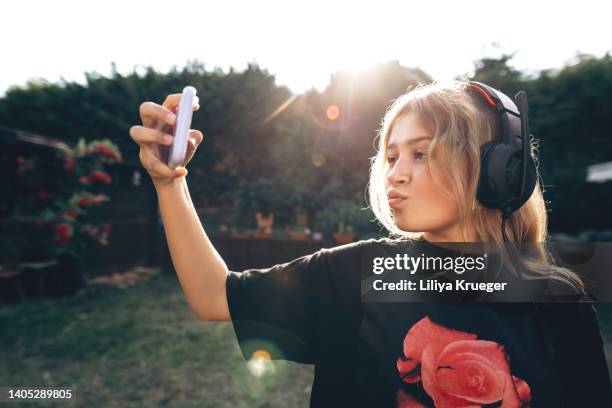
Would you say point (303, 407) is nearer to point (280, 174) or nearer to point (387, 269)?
point (387, 269)

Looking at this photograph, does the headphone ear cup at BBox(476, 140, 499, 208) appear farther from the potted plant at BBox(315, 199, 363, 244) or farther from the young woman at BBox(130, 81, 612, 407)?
the potted plant at BBox(315, 199, 363, 244)

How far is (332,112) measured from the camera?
1491 centimetres

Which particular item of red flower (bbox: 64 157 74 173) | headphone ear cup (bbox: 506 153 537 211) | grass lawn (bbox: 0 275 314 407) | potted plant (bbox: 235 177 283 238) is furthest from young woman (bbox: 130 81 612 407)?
potted plant (bbox: 235 177 283 238)

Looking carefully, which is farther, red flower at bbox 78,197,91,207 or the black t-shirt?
red flower at bbox 78,197,91,207

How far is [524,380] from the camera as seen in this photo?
1.12 meters

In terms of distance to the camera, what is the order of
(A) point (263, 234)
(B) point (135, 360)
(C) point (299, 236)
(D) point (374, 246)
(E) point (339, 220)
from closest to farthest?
(D) point (374, 246), (B) point (135, 360), (C) point (299, 236), (A) point (263, 234), (E) point (339, 220)

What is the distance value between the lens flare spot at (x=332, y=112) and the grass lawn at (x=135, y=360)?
9.49 metres

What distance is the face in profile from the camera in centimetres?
121

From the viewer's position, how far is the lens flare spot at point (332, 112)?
14.8 m

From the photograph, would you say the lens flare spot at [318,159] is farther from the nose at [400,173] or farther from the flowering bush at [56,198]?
the nose at [400,173]

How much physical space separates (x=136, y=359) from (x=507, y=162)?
5389 millimetres

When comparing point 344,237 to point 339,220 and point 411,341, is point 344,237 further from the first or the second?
point 411,341

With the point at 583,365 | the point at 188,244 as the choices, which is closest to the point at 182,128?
the point at 188,244

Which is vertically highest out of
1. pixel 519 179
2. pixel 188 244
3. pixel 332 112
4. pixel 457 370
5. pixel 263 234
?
pixel 332 112
